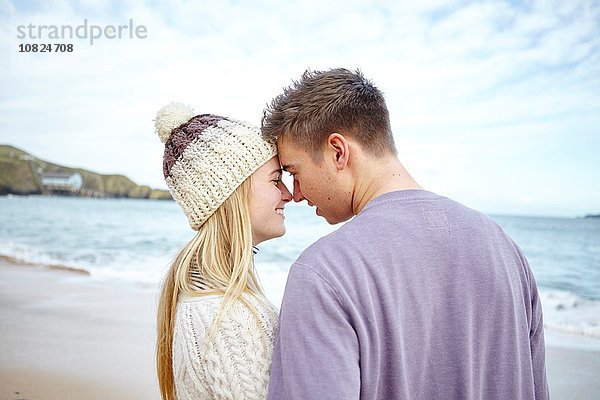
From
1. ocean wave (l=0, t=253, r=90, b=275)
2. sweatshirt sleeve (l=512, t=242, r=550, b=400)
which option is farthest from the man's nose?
ocean wave (l=0, t=253, r=90, b=275)

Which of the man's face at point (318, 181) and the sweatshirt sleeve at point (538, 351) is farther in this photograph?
the man's face at point (318, 181)

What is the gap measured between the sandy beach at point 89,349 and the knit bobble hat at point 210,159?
303cm

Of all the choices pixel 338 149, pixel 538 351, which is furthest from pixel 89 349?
pixel 538 351

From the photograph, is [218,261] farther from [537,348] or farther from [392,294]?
[537,348]

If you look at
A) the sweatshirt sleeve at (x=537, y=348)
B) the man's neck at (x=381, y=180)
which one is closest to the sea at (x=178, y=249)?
the man's neck at (x=381, y=180)

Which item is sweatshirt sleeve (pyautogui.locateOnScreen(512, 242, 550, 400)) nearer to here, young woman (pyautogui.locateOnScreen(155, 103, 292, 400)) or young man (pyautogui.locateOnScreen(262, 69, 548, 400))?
young man (pyautogui.locateOnScreen(262, 69, 548, 400))

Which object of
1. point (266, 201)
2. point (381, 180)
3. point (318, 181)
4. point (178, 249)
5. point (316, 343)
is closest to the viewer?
point (316, 343)

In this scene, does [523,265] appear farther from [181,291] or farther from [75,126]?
[75,126]

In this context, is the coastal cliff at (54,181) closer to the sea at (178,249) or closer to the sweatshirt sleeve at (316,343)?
the sea at (178,249)

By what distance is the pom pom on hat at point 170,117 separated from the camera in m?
2.36

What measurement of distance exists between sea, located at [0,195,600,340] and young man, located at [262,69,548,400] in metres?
3.27

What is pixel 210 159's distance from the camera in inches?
87.9

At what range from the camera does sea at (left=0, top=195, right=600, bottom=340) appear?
10.7 m

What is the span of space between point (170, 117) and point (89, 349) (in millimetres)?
4212
